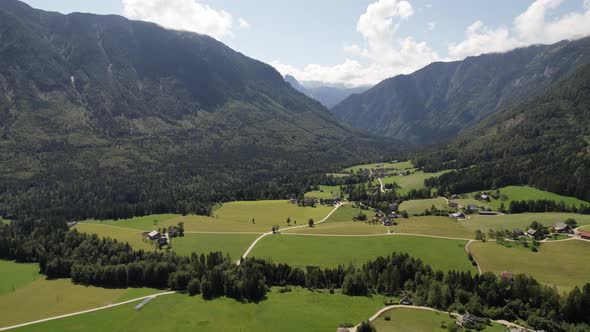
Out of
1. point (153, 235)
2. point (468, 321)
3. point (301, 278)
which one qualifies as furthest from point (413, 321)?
point (153, 235)

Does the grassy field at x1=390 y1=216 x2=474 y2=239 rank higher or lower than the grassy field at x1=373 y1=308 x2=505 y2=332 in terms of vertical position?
higher

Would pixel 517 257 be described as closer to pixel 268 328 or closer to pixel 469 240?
pixel 469 240

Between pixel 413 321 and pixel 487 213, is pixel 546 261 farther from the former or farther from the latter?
pixel 487 213

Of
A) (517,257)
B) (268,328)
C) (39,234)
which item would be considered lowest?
(268,328)

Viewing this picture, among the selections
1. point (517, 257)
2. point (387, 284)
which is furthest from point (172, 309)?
point (517, 257)

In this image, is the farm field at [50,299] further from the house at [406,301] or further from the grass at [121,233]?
the house at [406,301]

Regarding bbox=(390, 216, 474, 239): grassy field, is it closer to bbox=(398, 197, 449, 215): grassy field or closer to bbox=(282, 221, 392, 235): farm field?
bbox=(282, 221, 392, 235): farm field

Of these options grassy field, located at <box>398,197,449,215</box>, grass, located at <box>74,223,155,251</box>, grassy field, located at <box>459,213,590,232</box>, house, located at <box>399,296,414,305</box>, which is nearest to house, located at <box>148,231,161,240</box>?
grass, located at <box>74,223,155,251</box>
